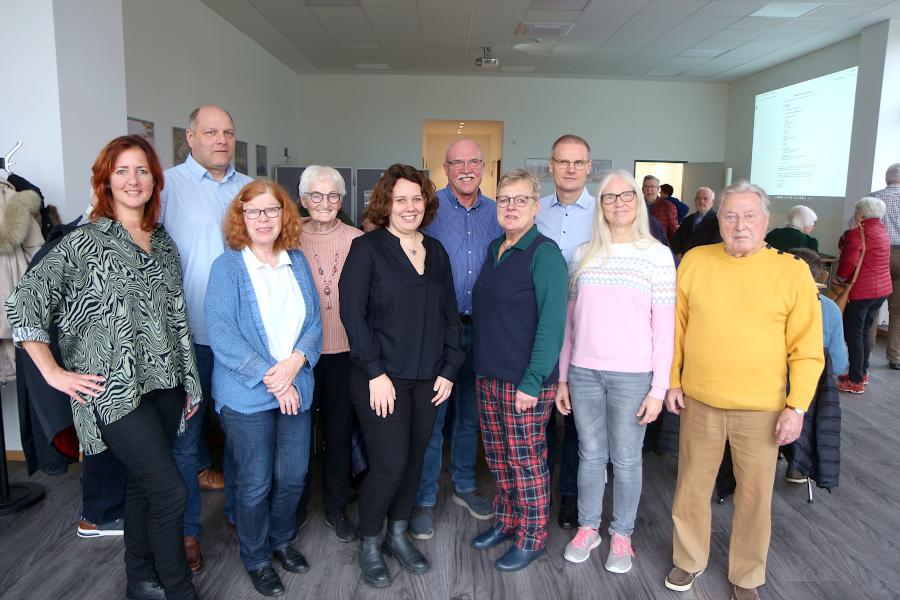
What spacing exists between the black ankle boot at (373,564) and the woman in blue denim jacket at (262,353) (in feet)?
1.12

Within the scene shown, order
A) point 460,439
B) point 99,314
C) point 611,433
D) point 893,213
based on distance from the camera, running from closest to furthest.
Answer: point 99,314, point 611,433, point 460,439, point 893,213

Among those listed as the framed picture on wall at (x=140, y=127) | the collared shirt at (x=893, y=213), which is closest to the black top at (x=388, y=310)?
the framed picture on wall at (x=140, y=127)

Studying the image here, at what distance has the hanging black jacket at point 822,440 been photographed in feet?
8.91

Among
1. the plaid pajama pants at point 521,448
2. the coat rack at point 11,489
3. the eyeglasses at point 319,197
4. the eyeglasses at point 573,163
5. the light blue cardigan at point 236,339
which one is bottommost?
the coat rack at point 11,489

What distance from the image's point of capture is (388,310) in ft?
7.47

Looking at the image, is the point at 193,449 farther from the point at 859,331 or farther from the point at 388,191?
the point at 859,331

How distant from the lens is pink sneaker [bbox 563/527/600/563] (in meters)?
2.62

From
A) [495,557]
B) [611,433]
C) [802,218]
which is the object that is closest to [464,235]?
[611,433]

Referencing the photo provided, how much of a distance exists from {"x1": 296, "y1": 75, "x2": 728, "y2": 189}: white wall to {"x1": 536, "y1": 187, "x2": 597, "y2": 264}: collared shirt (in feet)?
29.7

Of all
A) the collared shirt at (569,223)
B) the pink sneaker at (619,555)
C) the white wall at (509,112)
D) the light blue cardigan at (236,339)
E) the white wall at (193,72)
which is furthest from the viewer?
the white wall at (509,112)

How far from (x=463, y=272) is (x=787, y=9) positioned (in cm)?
660

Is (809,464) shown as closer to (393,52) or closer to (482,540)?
(482,540)

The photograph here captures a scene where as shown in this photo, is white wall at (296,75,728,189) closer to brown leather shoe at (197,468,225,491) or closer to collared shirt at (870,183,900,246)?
collared shirt at (870,183,900,246)

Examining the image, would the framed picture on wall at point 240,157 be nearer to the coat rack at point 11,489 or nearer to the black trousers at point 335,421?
the coat rack at point 11,489
